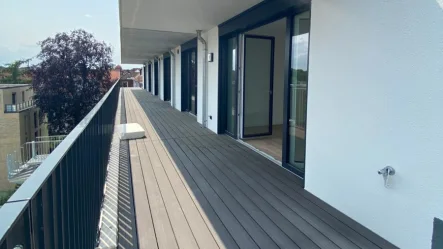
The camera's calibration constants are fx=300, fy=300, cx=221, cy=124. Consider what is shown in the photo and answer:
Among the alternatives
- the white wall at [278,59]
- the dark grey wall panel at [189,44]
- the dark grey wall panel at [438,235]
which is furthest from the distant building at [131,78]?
the dark grey wall panel at [438,235]

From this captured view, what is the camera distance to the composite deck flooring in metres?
2.25

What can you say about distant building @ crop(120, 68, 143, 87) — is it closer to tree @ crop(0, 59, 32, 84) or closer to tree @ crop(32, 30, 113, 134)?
tree @ crop(32, 30, 113, 134)

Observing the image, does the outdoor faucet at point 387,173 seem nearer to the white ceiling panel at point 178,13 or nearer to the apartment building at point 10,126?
the white ceiling panel at point 178,13

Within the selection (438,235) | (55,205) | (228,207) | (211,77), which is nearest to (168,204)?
(228,207)

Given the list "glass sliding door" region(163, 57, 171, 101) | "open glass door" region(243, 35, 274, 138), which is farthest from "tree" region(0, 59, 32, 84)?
"open glass door" region(243, 35, 274, 138)

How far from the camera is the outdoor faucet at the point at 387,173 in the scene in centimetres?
217

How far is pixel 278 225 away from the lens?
247 centimetres

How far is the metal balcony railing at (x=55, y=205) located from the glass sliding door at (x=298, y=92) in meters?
2.40

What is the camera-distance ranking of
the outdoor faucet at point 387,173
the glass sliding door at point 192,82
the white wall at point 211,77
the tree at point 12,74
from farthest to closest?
1. the tree at point 12,74
2. the glass sliding door at point 192,82
3. the white wall at point 211,77
4. the outdoor faucet at point 387,173

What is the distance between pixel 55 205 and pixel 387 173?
2.12 m

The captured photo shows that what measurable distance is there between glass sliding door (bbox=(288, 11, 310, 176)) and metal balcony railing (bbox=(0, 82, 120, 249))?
7.88ft

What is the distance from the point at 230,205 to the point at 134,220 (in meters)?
0.88

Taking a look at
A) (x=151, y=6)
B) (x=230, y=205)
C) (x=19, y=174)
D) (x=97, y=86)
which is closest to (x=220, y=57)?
(x=151, y=6)

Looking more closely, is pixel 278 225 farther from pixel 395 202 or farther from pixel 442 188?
pixel 442 188
